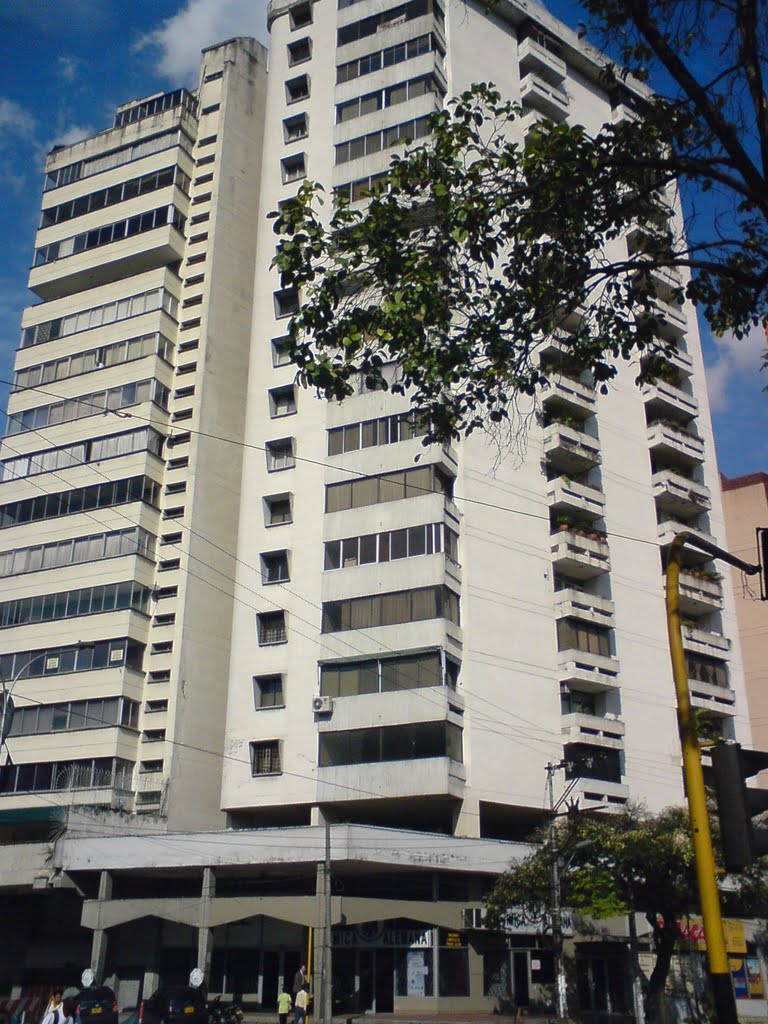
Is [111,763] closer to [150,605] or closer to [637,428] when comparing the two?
[150,605]

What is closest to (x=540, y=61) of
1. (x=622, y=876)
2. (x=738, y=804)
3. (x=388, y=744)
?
(x=388, y=744)

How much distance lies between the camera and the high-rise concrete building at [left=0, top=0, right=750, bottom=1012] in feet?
132

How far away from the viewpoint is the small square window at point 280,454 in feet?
161

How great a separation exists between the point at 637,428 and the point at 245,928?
32.2 meters

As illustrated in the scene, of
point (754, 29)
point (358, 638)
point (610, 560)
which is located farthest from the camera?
point (610, 560)

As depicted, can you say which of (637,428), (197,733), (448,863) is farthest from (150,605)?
(637,428)

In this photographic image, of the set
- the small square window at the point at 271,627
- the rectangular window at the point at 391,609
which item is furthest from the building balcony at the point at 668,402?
the small square window at the point at 271,627

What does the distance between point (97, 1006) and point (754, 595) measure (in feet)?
144

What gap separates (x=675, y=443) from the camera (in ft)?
183

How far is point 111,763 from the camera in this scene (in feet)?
147

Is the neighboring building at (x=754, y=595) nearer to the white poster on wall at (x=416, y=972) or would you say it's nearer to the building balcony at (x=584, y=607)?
the building balcony at (x=584, y=607)

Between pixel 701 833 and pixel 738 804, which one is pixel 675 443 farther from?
pixel 738 804

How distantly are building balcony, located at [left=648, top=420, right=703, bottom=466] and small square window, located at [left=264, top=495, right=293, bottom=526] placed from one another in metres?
20.5

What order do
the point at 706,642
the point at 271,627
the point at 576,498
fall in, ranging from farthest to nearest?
the point at 706,642
the point at 576,498
the point at 271,627
